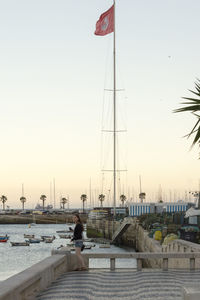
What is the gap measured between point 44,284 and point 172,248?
1874 cm

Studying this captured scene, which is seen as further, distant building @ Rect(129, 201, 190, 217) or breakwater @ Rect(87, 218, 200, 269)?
distant building @ Rect(129, 201, 190, 217)

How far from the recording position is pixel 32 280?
492 inches

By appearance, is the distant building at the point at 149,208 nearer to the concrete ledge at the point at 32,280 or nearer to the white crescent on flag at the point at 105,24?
the white crescent on flag at the point at 105,24

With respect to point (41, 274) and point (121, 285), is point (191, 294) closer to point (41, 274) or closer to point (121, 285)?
point (41, 274)

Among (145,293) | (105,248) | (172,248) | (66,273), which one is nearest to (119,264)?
(105,248)

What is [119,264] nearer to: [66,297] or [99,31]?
[99,31]

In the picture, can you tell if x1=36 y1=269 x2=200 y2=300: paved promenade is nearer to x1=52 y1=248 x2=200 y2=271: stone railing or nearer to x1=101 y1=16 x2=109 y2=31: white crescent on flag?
x1=52 y1=248 x2=200 y2=271: stone railing

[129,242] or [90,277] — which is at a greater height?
[90,277]

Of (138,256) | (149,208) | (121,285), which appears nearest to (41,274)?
(121,285)

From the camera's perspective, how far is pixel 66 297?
1324cm

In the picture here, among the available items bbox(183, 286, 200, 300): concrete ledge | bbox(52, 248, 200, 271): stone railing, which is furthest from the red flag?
bbox(183, 286, 200, 300): concrete ledge

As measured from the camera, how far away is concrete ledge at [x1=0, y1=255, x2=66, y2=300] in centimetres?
1050

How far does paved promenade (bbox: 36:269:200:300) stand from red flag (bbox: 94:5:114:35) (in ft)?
141

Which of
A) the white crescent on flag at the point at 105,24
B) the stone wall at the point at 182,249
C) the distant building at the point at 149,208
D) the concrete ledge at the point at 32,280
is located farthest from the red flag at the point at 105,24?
the distant building at the point at 149,208
